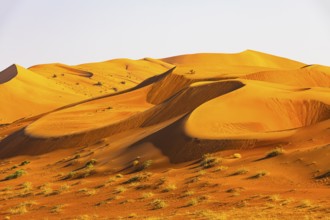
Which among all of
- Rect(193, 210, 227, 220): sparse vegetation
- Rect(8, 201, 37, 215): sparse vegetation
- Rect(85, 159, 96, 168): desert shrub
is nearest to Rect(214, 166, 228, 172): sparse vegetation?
→ Rect(193, 210, 227, 220): sparse vegetation

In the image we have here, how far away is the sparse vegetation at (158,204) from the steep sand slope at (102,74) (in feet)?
257

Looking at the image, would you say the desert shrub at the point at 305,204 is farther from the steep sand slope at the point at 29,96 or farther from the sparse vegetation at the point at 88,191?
the steep sand slope at the point at 29,96

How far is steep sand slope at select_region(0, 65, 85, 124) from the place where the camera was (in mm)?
79188

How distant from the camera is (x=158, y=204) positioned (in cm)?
1819

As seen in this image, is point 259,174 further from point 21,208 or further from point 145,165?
point 21,208

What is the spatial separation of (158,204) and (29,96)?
233ft

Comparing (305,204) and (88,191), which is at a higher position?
(305,204)

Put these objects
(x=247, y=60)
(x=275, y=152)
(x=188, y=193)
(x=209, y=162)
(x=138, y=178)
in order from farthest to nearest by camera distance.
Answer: (x=247, y=60) < (x=209, y=162) < (x=138, y=178) < (x=275, y=152) < (x=188, y=193)

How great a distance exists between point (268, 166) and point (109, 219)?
7.85 metres

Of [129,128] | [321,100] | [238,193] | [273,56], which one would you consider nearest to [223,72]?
[129,128]

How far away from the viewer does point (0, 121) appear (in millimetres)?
74750

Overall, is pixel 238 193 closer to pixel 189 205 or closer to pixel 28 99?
pixel 189 205

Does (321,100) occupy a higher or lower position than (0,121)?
higher

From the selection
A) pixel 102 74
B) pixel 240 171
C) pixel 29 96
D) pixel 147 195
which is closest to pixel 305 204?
pixel 240 171
